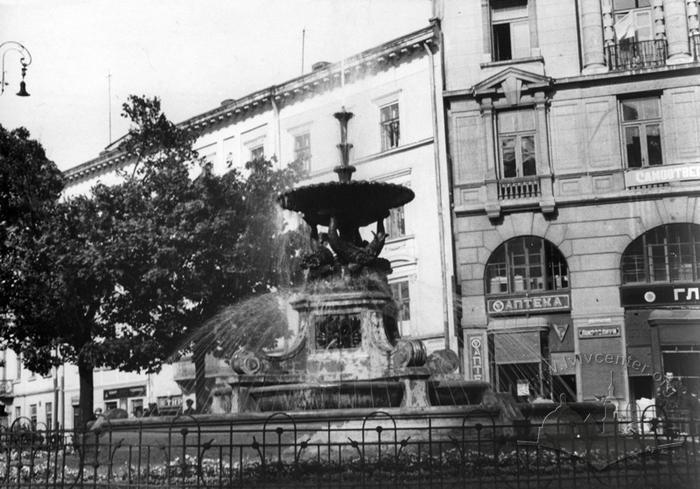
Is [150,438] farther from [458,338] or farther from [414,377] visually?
[458,338]

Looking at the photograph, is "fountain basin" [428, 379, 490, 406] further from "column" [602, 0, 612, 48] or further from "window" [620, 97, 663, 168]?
"column" [602, 0, 612, 48]

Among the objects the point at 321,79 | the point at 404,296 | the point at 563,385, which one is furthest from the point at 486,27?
the point at 563,385

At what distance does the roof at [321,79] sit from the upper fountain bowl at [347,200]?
16.9m

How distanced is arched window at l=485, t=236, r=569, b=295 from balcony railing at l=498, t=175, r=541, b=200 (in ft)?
4.64

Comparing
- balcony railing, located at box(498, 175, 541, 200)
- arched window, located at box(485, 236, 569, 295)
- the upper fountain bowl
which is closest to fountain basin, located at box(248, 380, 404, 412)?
the upper fountain bowl

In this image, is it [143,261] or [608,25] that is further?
[608,25]

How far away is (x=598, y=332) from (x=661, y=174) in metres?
5.40

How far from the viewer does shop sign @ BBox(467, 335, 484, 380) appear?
1251 inches

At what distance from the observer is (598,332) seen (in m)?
30.9

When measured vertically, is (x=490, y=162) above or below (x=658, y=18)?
below

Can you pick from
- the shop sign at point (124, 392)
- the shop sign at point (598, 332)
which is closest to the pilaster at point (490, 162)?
the shop sign at point (598, 332)

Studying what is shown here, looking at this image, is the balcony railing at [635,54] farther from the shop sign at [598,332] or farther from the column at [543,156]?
the shop sign at [598,332]

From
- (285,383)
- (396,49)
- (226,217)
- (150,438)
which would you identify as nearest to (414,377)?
(285,383)

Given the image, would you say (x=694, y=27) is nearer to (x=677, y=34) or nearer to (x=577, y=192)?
(x=677, y=34)
